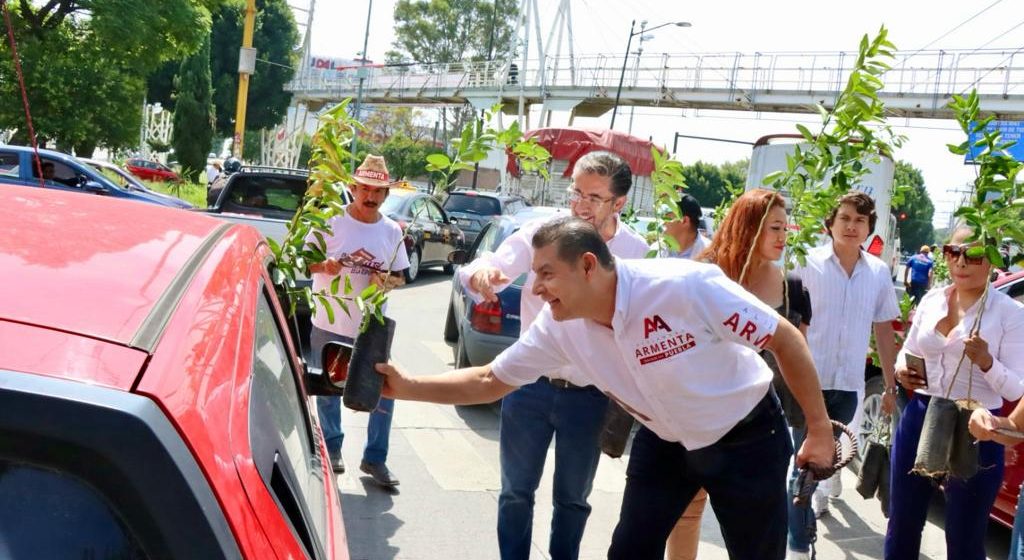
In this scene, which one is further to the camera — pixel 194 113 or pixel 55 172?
pixel 194 113

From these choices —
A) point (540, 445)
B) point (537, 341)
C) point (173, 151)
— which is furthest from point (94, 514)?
point (173, 151)

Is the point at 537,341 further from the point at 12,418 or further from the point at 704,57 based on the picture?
the point at 704,57

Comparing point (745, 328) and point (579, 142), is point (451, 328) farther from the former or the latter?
point (579, 142)

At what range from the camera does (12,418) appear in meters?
0.96

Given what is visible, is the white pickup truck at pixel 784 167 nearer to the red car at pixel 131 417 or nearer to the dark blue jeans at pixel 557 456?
the dark blue jeans at pixel 557 456

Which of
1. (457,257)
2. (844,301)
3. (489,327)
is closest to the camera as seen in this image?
(844,301)

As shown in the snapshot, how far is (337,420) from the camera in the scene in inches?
201

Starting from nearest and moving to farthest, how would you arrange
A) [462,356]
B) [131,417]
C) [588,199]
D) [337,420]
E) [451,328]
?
[131,417]
[588,199]
[337,420]
[462,356]
[451,328]

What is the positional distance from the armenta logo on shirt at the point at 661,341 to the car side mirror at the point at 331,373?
86 centimetres

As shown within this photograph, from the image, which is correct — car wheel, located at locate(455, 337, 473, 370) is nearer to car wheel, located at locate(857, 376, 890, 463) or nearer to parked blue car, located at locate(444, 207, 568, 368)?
parked blue car, located at locate(444, 207, 568, 368)

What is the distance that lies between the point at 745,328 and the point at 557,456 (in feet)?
3.95

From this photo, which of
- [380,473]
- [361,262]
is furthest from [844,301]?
[380,473]

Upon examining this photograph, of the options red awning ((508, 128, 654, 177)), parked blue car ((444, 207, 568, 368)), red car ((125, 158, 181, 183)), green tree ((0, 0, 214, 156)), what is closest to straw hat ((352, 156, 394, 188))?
parked blue car ((444, 207, 568, 368))

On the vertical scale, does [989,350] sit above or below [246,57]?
below
